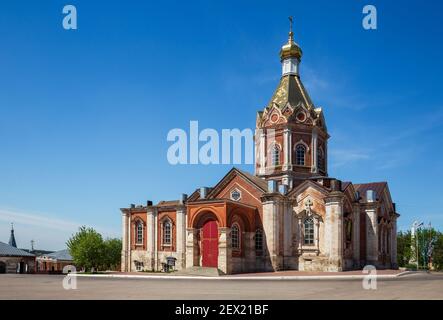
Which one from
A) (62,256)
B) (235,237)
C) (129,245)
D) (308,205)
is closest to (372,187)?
(308,205)

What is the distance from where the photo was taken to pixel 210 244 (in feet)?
121

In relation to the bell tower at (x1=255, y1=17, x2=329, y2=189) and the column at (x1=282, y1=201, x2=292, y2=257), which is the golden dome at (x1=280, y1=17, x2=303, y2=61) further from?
the column at (x1=282, y1=201, x2=292, y2=257)

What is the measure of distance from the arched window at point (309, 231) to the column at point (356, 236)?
453 cm

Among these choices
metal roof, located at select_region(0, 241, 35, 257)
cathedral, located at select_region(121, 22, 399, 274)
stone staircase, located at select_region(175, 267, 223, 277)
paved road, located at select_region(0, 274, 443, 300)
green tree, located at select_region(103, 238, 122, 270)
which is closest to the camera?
paved road, located at select_region(0, 274, 443, 300)

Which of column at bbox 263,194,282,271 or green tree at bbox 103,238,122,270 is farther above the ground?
column at bbox 263,194,282,271

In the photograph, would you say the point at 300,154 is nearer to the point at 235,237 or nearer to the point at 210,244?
the point at 235,237

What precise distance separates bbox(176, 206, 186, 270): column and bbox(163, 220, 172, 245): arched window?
3.90 ft

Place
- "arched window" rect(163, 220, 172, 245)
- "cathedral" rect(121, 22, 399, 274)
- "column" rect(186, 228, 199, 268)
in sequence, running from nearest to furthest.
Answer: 1. "cathedral" rect(121, 22, 399, 274)
2. "column" rect(186, 228, 199, 268)
3. "arched window" rect(163, 220, 172, 245)

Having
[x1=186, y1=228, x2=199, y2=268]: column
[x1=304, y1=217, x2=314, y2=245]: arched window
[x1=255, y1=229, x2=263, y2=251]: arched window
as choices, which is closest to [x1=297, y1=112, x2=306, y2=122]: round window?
[x1=304, y1=217, x2=314, y2=245]: arched window

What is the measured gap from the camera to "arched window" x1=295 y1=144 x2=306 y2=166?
43.0 metres
